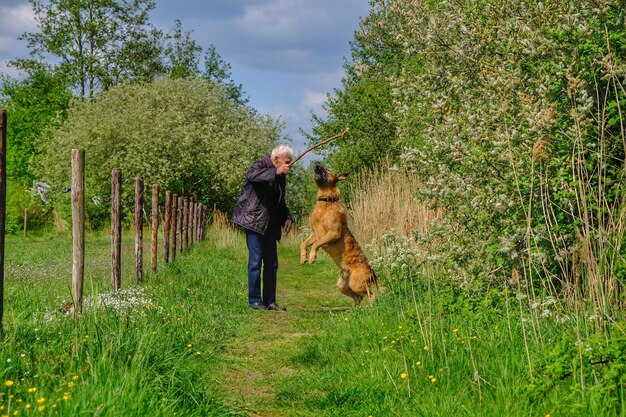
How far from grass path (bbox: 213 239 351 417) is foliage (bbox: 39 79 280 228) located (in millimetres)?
23703

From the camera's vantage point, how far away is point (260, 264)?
1076 centimetres

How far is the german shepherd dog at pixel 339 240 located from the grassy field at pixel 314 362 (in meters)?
1.69

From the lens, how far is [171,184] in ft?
125

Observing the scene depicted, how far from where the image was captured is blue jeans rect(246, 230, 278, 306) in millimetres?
10758

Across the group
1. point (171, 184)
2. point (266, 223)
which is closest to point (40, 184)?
point (171, 184)

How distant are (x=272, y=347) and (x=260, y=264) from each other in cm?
290

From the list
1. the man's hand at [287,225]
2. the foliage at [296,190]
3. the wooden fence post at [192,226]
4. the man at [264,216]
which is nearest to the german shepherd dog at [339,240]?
the man's hand at [287,225]

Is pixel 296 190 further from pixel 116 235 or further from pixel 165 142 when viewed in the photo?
pixel 116 235

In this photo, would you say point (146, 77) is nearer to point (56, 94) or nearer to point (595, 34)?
point (56, 94)

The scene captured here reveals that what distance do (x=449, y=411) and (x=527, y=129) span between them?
2.95 meters

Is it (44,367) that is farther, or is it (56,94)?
(56,94)

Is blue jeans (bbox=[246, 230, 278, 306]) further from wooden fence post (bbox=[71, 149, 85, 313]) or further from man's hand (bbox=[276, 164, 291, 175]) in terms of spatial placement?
wooden fence post (bbox=[71, 149, 85, 313])

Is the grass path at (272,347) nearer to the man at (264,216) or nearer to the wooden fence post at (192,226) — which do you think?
the man at (264,216)

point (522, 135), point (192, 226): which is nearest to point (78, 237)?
point (522, 135)
